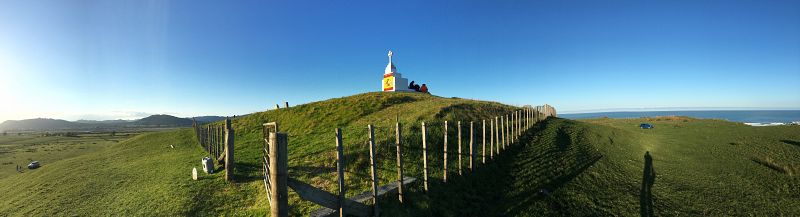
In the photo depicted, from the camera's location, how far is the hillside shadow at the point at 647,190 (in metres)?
10.8

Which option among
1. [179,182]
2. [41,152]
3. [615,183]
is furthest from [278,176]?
[41,152]

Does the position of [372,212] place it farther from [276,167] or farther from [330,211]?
[276,167]

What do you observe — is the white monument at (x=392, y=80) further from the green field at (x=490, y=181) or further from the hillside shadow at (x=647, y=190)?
the hillside shadow at (x=647, y=190)

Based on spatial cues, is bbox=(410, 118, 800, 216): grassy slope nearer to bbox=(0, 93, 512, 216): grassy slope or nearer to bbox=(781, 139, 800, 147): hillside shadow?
bbox=(781, 139, 800, 147): hillside shadow

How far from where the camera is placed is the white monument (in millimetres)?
48156

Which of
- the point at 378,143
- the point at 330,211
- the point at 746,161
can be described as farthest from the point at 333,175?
the point at 746,161

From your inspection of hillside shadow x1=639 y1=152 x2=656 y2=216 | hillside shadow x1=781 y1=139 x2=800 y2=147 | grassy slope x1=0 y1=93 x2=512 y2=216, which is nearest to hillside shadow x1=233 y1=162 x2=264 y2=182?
grassy slope x1=0 y1=93 x2=512 y2=216

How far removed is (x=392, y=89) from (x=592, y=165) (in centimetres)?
3494

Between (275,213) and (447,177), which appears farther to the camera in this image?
(447,177)

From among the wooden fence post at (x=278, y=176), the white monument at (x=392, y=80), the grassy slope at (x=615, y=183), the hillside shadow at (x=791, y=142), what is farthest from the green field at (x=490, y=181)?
the white monument at (x=392, y=80)

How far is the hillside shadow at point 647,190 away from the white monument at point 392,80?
114ft

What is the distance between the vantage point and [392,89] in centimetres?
4816

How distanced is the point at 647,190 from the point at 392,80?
38.3m

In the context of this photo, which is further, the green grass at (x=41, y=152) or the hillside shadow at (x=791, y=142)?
the green grass at (x=41, y=152)
